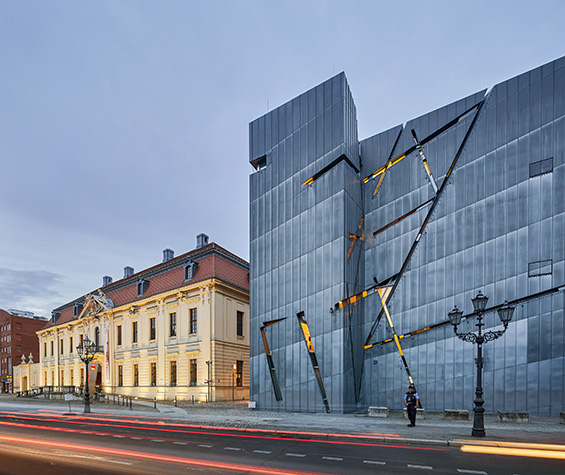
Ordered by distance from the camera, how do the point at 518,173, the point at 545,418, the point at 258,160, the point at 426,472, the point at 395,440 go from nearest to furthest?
the point at 426,472, the point at 395,440, the point at 545,418, the point at 518,173, the point at 258,160

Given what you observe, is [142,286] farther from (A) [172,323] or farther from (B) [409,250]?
(B) [409,250]

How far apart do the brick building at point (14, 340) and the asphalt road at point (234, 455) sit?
279 ft

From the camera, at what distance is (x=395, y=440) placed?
48.4 feet

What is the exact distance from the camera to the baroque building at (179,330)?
125ft

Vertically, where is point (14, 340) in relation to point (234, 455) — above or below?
below

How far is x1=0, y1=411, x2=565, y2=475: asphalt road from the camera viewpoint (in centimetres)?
1061

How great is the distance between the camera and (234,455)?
12375 mm

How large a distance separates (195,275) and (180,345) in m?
6.75

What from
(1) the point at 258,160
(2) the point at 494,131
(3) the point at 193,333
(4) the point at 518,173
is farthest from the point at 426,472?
(3) the point at 193,333

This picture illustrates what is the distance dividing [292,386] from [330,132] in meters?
15.8

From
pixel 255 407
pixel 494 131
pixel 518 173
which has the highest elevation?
pixel 494 131

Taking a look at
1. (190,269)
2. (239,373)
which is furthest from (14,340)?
(239,373)

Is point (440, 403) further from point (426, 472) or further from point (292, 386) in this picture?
point (426, 472)

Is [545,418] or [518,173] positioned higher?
[518,173]
